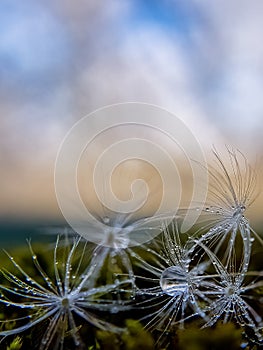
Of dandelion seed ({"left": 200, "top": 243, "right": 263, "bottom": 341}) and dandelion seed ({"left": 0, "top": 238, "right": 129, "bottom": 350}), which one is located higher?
dandelion seed ({"left": 0, "top": 238, "right": 129, "bottom": 350})

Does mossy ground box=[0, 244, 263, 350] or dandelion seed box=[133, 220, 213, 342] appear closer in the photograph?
mossy ground box=[0, 244, 263, 350]

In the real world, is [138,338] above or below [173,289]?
below

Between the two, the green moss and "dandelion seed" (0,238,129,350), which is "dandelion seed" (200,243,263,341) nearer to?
"dandelion seed" (0,238,129,350)

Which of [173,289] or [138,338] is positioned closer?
[138,338]

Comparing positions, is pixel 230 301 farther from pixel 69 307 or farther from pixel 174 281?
pixel 69 307

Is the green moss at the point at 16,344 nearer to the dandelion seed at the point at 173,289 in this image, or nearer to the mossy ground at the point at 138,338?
the mossy ground at the point at 138,338

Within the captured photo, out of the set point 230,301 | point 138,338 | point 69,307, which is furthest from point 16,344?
point 230,301

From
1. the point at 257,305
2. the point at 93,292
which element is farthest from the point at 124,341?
the point at 257,305

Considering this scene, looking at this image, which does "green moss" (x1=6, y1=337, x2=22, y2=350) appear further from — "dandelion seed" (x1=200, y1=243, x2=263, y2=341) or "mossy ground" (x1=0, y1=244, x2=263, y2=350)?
"dandelion seed" (x1=200, y1=243, x2=263, y2=341)

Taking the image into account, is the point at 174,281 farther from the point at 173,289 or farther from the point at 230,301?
the point at 230,301

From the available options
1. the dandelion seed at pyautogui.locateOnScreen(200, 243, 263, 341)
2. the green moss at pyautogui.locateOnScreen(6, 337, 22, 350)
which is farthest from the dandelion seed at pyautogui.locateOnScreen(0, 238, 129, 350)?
the dandelion seed at pyautogui.locateOnScreen(200, 243, 263, 341)

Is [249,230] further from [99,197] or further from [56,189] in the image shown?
[56,189]
